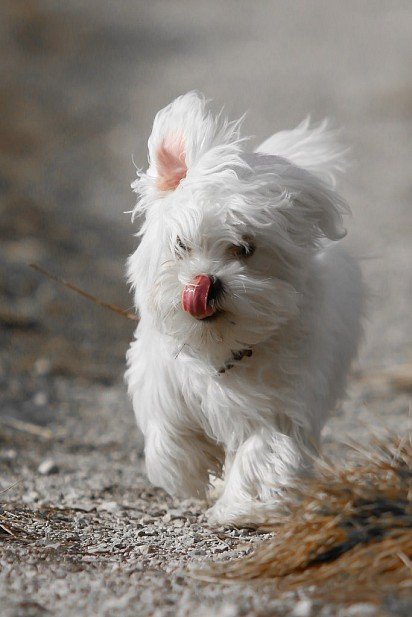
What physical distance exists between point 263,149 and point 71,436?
236 centimetres

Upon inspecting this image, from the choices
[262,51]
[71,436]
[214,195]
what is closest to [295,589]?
[214,195]

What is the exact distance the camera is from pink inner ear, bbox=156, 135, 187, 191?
3920 millimetres

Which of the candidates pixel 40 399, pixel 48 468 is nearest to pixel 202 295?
pixel 48 468

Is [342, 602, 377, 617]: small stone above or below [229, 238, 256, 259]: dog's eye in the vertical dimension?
below

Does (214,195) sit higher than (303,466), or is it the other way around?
(214,195)

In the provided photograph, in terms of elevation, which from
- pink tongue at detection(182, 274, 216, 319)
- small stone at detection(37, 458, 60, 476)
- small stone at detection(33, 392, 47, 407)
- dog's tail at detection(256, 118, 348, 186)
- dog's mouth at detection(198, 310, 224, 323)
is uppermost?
dog's tail at detection(256, 118, 348, 186)

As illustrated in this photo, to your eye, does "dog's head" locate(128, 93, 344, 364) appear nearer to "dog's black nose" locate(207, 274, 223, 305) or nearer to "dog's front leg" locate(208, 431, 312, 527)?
"dog's black nose" locate(207, 274, 223, 305)

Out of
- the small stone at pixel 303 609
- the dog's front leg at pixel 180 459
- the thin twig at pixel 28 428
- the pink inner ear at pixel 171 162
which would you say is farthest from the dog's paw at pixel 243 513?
the thin twig at pixel 28 428

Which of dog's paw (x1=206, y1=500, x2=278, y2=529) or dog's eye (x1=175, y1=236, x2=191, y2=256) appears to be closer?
dog's eye (x1=175, y1=236, x2=191, y2=256)

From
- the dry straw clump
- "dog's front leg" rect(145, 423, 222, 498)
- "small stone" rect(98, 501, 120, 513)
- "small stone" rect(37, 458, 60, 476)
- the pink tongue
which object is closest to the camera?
the dry straw clump

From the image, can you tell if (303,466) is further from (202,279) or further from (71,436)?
(71,436)

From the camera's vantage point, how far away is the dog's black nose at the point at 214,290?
356 cm

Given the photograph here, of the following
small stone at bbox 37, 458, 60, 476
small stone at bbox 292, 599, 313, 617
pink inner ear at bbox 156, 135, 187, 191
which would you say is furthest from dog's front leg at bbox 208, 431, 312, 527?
small stone at bbox 37, 458, 60, 476

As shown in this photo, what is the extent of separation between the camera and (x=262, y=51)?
73.0 ft
